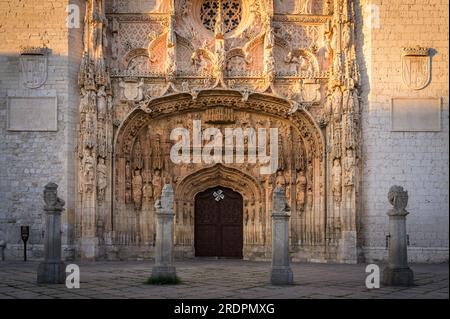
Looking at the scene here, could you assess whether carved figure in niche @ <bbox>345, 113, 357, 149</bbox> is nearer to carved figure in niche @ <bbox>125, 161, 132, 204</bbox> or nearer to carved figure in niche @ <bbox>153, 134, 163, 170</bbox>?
carved figure in niche @ <bbox>153, 134, 163, 170</bbox>

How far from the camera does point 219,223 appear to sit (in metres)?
20.3

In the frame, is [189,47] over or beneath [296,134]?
over

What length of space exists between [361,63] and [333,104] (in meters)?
1.56

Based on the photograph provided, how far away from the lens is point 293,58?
779 inches

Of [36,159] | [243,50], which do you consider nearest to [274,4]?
[243,50]

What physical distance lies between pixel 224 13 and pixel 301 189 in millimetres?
6550

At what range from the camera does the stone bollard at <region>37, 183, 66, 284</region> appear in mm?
11594

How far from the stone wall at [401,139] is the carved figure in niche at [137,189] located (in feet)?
23.3

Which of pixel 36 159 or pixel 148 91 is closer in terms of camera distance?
pixel 36 159

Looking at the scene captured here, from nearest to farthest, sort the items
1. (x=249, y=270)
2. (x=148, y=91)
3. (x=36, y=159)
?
(x=249, y=270) < (x=36, y=159) < (x=148, y=91)

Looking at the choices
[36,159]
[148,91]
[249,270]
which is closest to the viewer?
[249,270]

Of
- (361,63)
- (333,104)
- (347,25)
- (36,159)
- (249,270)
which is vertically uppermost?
(347,25)

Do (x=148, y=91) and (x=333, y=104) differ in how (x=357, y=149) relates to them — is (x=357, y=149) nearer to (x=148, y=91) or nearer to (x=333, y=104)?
(x=333, y=104)

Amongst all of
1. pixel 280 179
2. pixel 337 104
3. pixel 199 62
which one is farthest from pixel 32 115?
pixel 337 104
